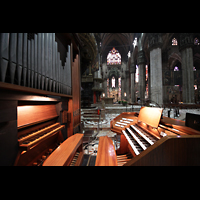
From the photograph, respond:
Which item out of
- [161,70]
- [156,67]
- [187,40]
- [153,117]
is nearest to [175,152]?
[153,117]

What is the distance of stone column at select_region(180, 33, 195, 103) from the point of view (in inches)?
432

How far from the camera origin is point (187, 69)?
11.1m

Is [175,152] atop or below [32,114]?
below

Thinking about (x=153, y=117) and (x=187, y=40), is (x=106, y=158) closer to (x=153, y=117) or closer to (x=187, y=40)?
(x=153, y=117)

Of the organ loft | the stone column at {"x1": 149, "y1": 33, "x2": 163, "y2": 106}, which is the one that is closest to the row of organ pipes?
the organ loft

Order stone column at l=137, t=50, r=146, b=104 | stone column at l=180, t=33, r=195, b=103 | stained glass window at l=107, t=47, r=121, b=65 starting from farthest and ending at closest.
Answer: stained glass window at l=107, t=47, r=121, b=65, stone column at l=137, t=50, r=146, b=104, stone column at l=180, t=33, r=195, b=103

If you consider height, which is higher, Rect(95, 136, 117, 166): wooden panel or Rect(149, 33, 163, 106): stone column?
Rect(149, 33, 163, 106): stone column

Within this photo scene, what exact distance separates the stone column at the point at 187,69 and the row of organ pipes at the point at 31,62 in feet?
46.5

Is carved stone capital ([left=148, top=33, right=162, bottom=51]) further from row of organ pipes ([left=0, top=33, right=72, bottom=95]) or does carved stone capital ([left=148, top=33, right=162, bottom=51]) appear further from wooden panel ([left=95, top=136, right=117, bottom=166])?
wooden panel ([left=95, top=136, right=117, bottom=166])

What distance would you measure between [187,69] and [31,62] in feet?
49.9

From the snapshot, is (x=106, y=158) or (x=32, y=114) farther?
(x=32, y=114)

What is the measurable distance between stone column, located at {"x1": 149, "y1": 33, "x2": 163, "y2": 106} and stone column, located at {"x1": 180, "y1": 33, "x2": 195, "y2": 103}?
407cm
